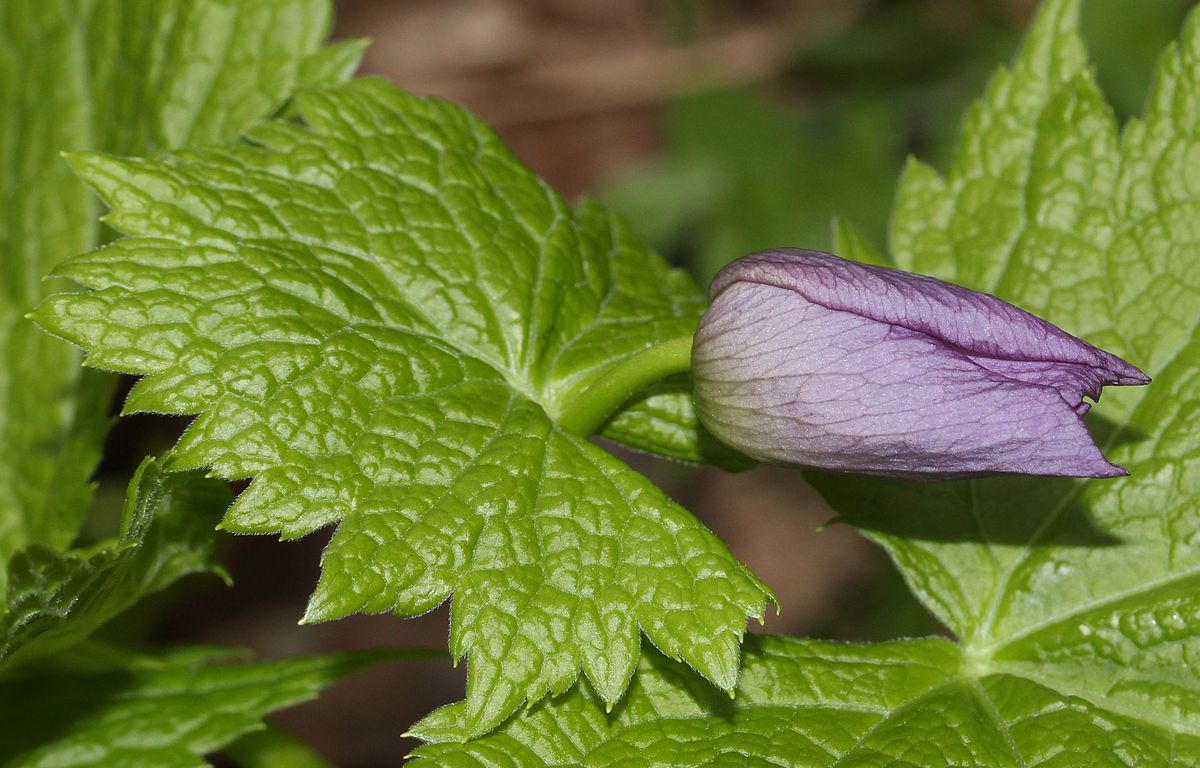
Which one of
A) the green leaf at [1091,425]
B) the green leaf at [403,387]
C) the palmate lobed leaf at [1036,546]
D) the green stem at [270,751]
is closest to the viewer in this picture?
the green leaf at [403,387]

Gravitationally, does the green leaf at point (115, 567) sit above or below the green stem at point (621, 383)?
below

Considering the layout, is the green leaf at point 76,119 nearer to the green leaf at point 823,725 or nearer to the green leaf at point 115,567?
the green leaf at point 115,567

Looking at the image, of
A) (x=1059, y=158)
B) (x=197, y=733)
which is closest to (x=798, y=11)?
(x=1059, y=158)

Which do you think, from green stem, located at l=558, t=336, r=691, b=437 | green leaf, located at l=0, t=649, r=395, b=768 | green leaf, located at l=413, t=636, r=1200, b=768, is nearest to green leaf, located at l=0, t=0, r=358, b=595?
green leaf, located at l=0, t=649, r=395, b=768

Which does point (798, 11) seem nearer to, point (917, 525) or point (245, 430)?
point (917, 525)

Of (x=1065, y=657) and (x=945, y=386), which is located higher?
(x=945, y=386)

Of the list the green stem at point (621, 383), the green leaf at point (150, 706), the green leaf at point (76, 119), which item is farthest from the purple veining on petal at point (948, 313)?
the green leaf at point (76, 119)
